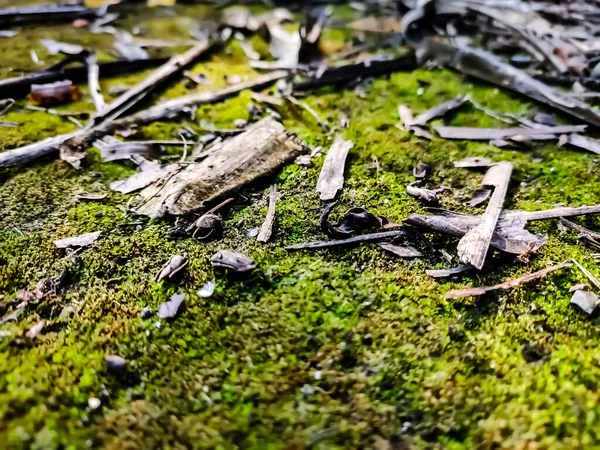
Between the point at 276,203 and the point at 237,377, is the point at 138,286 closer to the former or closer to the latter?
the point at 237,377

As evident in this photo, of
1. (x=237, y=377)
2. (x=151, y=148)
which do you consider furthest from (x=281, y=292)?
(x=151, y=148)

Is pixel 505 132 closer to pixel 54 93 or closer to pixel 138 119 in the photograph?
pixel 138 119

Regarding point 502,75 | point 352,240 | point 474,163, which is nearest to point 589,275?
point 474,163

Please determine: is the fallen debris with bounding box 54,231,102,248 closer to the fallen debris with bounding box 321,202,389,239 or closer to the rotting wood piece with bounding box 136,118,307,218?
the rotting wood piece with bounding box 136,118,307,218

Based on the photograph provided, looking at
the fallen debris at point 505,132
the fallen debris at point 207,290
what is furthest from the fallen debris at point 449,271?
the fallen debris at point 505,132

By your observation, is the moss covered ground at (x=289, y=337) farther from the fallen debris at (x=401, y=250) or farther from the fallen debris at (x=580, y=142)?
the fallen debris at (x=580, y=142)
